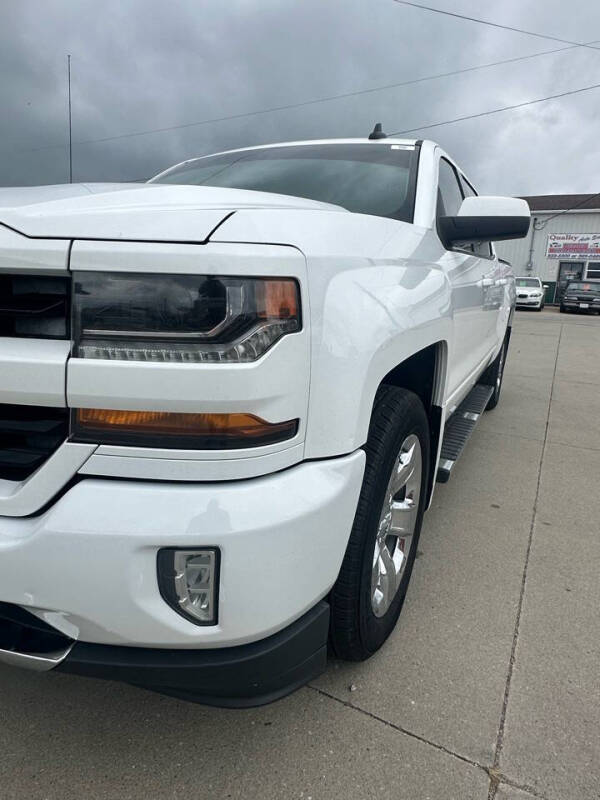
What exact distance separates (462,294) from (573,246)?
108ft

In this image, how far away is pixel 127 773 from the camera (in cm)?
153

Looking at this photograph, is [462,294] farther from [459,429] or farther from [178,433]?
[178,433]

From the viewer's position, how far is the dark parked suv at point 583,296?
76.4 ft

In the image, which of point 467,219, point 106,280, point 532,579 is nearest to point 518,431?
point 532,579

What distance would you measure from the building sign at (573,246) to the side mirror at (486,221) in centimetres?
3300

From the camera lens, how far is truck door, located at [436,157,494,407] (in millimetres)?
2441

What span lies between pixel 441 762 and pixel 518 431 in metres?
3.74

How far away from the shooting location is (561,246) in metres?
31.5

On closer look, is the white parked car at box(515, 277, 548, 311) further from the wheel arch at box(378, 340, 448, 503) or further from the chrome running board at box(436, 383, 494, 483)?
the wheel arch at box(378, 340, 448, 503)

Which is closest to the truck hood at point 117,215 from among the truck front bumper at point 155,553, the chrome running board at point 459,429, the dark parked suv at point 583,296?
the truck front bumper at point 155,553

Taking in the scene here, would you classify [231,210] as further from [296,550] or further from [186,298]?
[296,550]

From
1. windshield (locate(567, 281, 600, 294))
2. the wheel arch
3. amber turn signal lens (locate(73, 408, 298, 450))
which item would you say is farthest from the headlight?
windshield (locate(567, 281, 600, 294))

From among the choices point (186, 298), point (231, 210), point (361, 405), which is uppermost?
point (231, 210)

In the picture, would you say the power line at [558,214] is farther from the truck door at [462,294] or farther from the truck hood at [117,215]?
the truck hood at [117,215]
